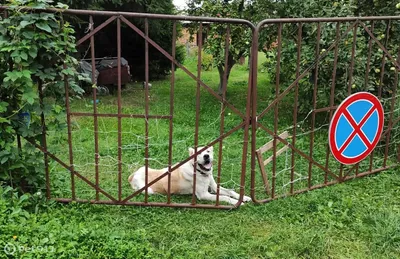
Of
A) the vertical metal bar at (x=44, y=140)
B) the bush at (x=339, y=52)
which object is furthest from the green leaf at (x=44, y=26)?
the bush at (x=339, y=52)

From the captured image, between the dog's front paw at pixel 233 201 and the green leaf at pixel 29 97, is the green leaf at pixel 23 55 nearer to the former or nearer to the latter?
the green leaf at pixel 29 97

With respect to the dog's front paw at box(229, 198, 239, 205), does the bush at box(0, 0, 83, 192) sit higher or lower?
higher

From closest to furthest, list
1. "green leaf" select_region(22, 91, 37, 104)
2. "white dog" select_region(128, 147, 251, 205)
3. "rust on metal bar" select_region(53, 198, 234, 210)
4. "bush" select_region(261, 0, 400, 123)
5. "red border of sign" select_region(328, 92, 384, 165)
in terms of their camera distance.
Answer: "green leaf" select_region(22, 91, 37, 104), "rust on metal bar" select_region(53, 198, 234, 210), "red border of sign" select_region(328, 92, 384, 165), "white dog" select_region(128, 147, 251, 205), "bush" select_region(261, 0, 400, 123)

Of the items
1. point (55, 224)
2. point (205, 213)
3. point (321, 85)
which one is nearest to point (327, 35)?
point (321, 85)

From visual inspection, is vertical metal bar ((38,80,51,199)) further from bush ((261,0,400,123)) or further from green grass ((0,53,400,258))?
bush ((261,0,400,123))

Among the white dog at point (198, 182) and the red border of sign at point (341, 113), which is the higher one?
the red border of sign at point (341, 113)

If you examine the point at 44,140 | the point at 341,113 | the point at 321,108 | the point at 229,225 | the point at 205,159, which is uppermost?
the point at 341,113

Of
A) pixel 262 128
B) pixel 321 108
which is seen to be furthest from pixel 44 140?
pixel 321 108

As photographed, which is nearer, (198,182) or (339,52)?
(198,182)

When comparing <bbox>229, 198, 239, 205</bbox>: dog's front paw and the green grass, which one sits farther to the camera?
<bbox>229, 198, 239, 205</bbox>: dog's front paw

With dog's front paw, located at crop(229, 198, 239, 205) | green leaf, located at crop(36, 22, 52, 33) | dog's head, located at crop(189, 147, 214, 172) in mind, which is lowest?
dog's front paw, located at crop(229, 198, 239, 205)

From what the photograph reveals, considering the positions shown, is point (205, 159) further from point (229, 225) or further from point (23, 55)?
point (23, 55)

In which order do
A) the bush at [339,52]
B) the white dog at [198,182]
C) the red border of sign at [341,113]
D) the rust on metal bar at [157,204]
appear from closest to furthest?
the rust on metal bar at [157,204] < the red border of sign at [341,113] < the white dog at [198,182] < the bush at [339,52]

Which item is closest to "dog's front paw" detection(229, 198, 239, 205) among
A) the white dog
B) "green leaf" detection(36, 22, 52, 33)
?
the white dog
